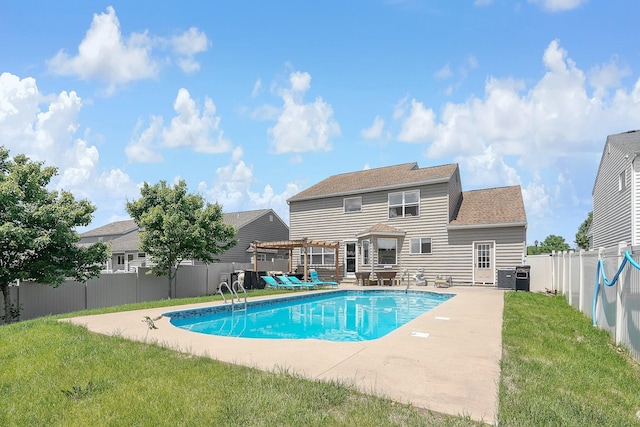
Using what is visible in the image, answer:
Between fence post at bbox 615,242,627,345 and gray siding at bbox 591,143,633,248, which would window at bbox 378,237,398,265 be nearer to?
gray siding at bbox 591,143,633,248

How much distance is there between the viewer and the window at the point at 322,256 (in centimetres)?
2311

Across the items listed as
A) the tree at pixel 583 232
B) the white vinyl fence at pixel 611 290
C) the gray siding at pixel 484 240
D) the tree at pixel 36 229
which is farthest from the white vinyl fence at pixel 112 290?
the tree at pixel 583 232

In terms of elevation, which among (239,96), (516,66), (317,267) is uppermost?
(516,66)

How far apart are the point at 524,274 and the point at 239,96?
13456mm

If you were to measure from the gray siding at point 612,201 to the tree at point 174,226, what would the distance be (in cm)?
1538

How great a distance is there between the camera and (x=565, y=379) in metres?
4.36

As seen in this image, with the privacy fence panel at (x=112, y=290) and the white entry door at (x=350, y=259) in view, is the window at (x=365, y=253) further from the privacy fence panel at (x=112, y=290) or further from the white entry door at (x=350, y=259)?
the privacy fence panel at (x=112, y=290)

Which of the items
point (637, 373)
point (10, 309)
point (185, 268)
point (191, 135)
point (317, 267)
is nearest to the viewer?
point (637, 373)

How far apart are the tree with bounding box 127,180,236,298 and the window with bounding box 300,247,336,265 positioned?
7105 mm

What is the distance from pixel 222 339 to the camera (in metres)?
6.56

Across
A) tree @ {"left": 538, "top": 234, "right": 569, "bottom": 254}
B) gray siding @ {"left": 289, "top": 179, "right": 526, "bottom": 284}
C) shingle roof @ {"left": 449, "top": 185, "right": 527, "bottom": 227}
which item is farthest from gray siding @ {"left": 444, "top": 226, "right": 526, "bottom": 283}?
tree @ {"left": 538, "top": 234, "right": 569, "bottom": 254}

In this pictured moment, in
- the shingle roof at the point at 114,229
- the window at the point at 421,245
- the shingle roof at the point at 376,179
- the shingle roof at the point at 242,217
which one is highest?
the shingle roof at the point at 376,179

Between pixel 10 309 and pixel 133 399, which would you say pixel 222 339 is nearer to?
pixel 133 399

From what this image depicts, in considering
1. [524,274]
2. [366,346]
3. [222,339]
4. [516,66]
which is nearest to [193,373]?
[222,339]
